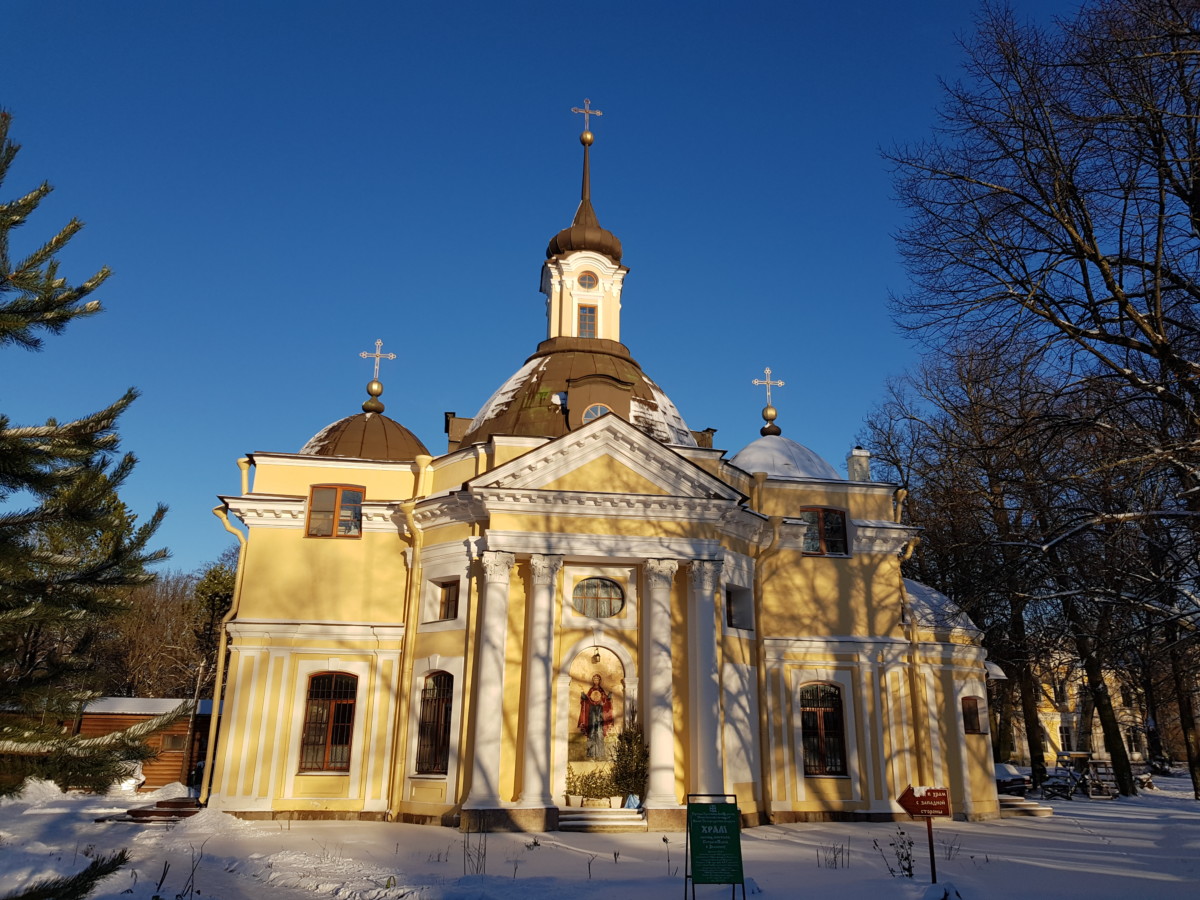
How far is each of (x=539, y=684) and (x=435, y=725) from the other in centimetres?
306

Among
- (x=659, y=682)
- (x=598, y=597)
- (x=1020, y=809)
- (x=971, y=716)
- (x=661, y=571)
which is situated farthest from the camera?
(x=971, y=716)

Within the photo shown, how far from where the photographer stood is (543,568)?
1781 cm

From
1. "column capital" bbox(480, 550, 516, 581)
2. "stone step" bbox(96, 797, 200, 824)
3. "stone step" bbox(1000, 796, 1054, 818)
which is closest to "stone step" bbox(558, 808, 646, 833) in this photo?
"column capital" bbox(480, 550, 516, 581)

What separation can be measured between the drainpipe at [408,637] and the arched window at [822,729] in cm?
859

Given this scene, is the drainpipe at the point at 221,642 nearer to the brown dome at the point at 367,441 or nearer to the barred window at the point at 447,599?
Answer: the brown dome at the point at 367,441

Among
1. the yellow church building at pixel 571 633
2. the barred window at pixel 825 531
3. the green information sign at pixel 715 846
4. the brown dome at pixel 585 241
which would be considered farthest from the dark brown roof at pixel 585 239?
the green information sign at pixel 715 846

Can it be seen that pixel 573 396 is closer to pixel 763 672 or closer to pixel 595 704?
pixel 595 704

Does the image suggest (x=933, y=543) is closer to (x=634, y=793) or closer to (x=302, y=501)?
(x=634, y=793)

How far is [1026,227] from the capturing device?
10.4 metres

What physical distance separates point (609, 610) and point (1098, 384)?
11.2 meters

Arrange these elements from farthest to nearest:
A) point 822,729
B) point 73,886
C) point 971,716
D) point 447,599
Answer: point 971,716 < point 822,729 < point 447,599 < point 73,886

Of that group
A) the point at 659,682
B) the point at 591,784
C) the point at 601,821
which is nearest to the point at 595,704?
the point at 591,784

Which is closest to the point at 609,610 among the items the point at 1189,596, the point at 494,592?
the point at 494,592

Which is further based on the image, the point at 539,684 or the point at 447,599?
the point at 447,599
